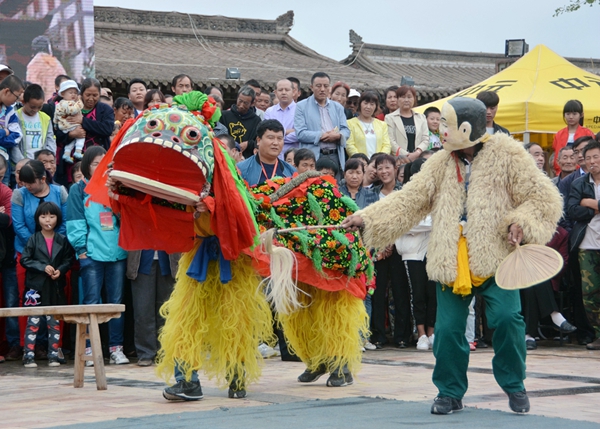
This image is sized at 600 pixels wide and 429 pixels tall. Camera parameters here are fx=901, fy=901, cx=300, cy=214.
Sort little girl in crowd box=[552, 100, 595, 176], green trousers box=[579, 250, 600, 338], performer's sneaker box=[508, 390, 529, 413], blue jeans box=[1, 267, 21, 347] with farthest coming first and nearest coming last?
little girl in crowd box=[552, 100, 595, 176] < green trousers box=[579, 250, 600, 338] < blue jeans box=[1, 267, 21, 347] < performer's sneaker box=[508, 390, 529, 413]

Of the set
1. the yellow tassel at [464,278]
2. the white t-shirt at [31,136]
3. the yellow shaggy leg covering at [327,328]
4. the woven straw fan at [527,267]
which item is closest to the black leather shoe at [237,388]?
the yellow shaggy leg covering at [327,328]

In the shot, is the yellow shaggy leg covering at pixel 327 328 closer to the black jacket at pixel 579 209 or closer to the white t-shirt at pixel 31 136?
the black jacket at pixel 579 209

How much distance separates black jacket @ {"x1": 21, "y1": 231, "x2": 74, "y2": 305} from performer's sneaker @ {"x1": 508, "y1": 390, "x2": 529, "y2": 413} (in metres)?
5.36

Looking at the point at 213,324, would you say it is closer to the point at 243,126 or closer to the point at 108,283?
the point at 108,283

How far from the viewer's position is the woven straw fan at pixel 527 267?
5508mm

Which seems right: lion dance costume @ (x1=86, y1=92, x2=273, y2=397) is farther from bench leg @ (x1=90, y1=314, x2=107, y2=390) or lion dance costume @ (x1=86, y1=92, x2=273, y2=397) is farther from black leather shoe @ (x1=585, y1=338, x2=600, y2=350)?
black leather shoe @ (x1=585, y1=338, x2=600, y2=350)

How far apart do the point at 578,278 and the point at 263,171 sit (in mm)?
4607

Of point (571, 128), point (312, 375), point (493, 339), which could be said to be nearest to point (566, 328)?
point (571, 128)

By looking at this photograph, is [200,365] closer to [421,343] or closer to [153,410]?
[153,410]

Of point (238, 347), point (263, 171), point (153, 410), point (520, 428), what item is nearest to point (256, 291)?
point (238, 347)

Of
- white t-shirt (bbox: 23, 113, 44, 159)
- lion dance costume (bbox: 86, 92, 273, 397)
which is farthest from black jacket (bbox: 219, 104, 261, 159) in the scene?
lion dance costume (bbox: 86, 92, 273, 397)

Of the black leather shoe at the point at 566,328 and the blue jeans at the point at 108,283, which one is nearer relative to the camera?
the blue jeans at the point at 108,283

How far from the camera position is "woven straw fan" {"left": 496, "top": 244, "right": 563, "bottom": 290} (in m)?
5.51

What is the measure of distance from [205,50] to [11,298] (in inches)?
600
